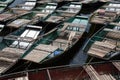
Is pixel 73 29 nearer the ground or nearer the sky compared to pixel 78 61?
nearer the sky

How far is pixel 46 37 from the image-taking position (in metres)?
24.0

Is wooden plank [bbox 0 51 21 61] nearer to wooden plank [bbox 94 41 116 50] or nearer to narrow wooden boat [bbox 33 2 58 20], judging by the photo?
wooden plank [bbox 94 41 116 50]

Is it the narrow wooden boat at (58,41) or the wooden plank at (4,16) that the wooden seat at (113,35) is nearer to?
the narrow wooden boat at (58,41)

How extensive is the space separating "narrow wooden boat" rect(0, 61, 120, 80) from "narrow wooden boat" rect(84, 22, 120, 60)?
1179 mm

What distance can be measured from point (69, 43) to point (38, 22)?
698cm

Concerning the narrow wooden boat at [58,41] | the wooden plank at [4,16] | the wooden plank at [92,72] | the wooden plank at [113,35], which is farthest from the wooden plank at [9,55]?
the wooden plank at [113,35]

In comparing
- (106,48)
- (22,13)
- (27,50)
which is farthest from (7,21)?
(106,48)

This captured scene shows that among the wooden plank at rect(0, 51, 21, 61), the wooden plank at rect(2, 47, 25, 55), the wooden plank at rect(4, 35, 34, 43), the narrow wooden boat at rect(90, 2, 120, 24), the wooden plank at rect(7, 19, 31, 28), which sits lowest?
the wooden plank at rect(0, 51, 21, 61)

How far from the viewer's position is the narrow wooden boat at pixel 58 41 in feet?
67.2

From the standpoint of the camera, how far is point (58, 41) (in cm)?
2438

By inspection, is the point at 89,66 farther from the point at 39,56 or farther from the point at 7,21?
the point at 7,21

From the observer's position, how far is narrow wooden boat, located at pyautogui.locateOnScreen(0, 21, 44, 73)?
20094 millimetres

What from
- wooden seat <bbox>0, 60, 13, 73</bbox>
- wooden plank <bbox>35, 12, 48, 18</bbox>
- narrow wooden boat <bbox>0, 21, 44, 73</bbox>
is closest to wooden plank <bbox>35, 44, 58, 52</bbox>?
narrow wooden boat <bbox>0, 21, 44, 73</bbox>

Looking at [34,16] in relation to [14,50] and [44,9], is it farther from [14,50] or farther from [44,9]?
[14,50]
